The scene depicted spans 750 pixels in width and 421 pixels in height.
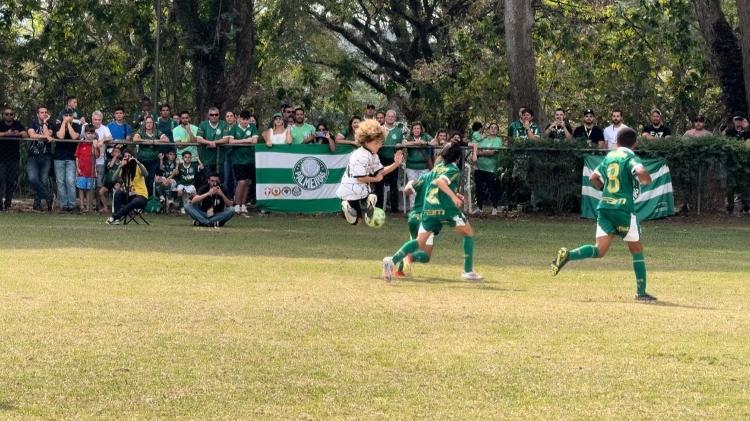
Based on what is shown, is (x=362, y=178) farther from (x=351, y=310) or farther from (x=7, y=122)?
(x=7, y=122)

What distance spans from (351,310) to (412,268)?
4.64 m

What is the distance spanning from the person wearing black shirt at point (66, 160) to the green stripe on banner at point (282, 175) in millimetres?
3454

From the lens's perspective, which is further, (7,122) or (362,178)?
(7,122)

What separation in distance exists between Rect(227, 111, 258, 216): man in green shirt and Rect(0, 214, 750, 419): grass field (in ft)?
25.7

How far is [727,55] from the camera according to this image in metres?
31.2

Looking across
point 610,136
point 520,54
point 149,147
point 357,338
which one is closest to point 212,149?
point 149,147

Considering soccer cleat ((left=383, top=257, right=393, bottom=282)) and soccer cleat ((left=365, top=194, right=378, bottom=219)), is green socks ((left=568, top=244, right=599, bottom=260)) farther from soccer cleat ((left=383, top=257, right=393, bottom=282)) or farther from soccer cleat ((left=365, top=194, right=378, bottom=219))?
soccer cleat ((left=365, top=194, right=378, bottom=219))

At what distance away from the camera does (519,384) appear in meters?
8.88

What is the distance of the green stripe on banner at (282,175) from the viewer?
26.5 m

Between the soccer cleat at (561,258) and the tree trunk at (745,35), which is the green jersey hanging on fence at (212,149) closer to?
the tree trunk at (745,35)

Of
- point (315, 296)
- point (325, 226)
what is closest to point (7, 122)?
point (325, 226)

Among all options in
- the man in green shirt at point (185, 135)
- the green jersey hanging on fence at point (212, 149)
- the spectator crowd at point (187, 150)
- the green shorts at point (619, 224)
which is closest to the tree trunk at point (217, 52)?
the spectator crowd at point (187, 150)

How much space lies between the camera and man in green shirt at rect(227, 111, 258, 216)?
2641cm

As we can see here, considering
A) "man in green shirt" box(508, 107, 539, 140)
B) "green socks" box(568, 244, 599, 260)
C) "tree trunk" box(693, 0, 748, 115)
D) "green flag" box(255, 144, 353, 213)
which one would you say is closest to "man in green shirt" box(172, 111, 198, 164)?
"green flag" box(255, 144, 353, 213)
